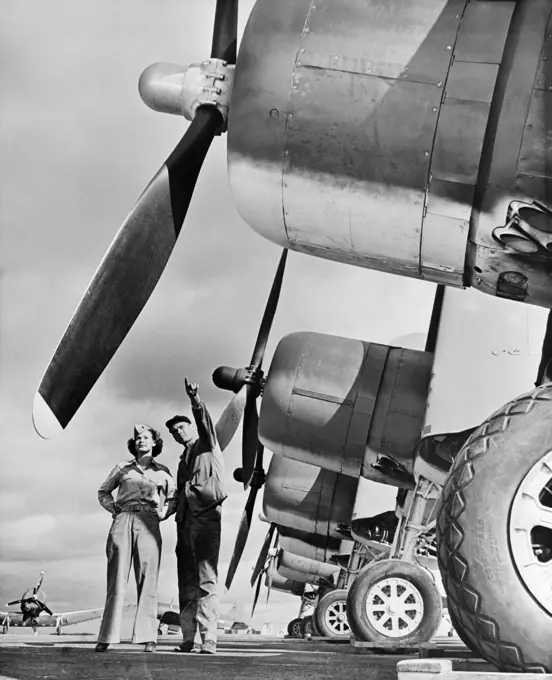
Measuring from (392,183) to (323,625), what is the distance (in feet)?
44.2

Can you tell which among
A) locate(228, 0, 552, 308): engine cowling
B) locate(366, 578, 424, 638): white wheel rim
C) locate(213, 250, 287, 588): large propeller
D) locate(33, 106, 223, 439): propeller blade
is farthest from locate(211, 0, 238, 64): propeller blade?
locate(366, 578, 424, 638): white wheel rim

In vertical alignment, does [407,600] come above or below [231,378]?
below

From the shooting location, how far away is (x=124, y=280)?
15.7 ft

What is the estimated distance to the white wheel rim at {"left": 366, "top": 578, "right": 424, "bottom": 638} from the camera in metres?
7.96

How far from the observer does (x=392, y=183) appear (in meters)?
4.25

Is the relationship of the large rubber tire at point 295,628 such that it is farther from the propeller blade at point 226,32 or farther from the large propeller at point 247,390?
the propeller blade at point 226,32

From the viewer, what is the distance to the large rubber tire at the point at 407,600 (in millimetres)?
7949

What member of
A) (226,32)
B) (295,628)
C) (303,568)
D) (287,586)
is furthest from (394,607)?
(287,586)

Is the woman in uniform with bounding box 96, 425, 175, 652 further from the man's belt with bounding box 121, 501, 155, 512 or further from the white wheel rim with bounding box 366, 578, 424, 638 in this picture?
the white wheel rim with bounding box 366, 578, 424, 638

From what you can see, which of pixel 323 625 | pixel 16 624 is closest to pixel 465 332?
pixel 323 625

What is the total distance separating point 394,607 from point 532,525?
551 centimetres

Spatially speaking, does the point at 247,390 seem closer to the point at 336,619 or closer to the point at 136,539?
the point at 136,539

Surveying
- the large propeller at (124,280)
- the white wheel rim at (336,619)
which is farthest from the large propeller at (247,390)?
the white wheel rim at (336,619)

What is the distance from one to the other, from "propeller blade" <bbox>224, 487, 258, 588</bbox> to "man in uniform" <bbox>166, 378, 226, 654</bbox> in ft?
20.5
